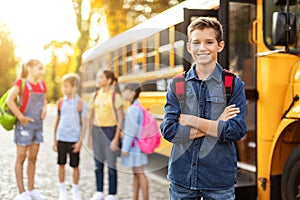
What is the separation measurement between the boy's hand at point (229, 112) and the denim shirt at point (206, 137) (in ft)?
0.07

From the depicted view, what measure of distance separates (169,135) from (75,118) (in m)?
3.28

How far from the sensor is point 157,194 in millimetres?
5918

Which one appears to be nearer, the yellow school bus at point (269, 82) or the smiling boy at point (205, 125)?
the smiling boy at point (205, 125)

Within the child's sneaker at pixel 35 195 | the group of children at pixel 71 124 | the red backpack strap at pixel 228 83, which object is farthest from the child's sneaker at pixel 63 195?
the red backpack strap at pixel 228 83

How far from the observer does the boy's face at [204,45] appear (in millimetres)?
2363

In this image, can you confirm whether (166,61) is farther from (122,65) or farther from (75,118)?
(122,65)

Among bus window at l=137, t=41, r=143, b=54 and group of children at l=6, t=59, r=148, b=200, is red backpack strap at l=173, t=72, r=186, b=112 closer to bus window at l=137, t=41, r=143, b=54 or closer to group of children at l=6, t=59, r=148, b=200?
group of children at l=6, t=59, r=148, b=200

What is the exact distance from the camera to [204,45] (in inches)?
93.2

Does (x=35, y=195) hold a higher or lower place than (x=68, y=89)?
lower

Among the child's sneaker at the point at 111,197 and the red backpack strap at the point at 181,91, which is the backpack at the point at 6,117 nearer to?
the child's sneaker at the point at 111,197

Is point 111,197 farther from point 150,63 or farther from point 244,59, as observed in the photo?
point 150,63

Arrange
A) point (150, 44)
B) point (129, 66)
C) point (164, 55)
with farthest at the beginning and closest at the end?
point (129, 66)
point (150, 44)
point (164, 55)

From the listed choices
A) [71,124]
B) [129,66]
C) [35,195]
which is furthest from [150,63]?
[35,195]

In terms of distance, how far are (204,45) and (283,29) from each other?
5.62 ft
